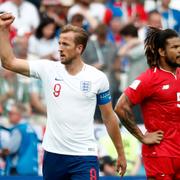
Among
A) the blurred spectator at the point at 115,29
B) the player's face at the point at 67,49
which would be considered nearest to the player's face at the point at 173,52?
the player's face at the point at 67,49

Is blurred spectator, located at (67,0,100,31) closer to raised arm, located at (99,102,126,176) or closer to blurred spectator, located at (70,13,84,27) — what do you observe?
blurred spectator, located at (70,13,84,27)

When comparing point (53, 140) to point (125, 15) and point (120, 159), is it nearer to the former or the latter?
point (120, 159)

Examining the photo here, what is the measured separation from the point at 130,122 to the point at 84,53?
5619 millimetres

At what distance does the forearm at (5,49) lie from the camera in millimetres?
8828

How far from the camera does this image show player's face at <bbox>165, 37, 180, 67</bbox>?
9.34 m

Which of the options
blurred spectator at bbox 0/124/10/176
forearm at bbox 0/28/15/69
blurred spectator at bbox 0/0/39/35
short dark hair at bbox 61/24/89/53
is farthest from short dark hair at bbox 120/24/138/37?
forearm at bbox 0/28/15/69

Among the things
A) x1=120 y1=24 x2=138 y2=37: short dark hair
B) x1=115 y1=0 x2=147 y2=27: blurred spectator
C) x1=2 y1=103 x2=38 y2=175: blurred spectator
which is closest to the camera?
x1=2 y1=103 x2=38 y2=175: blurred spectator

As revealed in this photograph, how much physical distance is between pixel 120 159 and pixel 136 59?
5926mm

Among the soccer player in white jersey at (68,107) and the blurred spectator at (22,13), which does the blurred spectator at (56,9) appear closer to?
the blurred spectator at (22,13)

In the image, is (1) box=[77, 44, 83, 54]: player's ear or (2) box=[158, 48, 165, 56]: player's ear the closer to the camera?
(1) box=[77, 44, 83, 54]: player's ear

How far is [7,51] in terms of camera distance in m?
8.91

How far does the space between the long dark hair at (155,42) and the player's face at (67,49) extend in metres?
0.81

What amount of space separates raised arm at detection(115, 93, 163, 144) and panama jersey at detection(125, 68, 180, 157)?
0.07 metres

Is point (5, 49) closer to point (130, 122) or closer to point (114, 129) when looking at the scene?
point (114, 129)
